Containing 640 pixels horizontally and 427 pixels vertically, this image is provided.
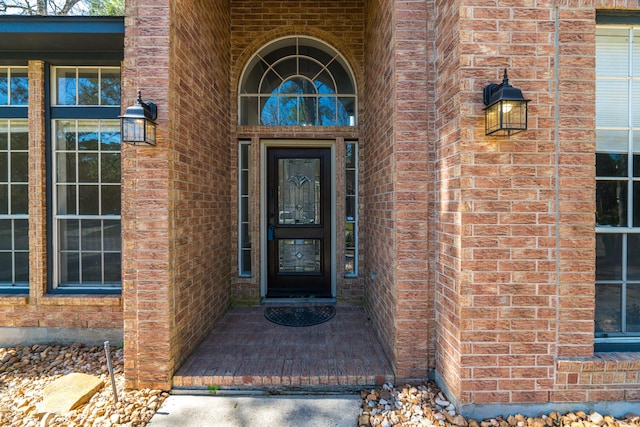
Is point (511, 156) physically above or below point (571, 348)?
above

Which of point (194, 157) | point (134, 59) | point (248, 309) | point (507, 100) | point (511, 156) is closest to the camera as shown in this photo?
point (507, 100)

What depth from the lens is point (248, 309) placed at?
153 inches

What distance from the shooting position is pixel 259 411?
2.26 meters

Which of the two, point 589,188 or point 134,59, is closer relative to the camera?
point 589,188

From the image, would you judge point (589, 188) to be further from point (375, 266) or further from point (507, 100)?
point (375, 266)

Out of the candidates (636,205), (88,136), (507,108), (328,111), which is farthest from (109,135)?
A: (636,205)

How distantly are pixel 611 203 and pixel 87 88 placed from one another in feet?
16.9

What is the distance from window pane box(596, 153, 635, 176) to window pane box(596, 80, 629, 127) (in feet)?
0.78

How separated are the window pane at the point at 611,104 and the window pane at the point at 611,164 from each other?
24 centimetres

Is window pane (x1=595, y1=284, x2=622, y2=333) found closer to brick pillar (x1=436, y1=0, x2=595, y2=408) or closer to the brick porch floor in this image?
brick pillar (x1=436, y1=0, x2=595, y2=408)

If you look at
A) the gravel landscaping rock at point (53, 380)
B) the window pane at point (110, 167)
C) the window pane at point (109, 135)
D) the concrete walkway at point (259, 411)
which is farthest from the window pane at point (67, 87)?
Result: the concrete walkway at point (259, 411)

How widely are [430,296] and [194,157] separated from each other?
2497 millimetres

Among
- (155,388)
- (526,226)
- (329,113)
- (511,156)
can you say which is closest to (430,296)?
(526,226)

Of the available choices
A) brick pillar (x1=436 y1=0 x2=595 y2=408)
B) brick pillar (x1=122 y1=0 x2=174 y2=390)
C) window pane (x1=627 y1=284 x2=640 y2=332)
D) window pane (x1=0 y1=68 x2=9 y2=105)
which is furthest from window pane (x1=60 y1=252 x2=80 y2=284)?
window pane (x1=627 y1=284 x2=640 y2=332)
